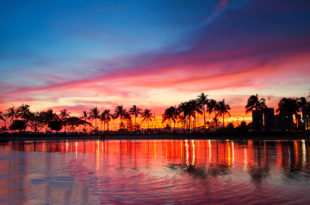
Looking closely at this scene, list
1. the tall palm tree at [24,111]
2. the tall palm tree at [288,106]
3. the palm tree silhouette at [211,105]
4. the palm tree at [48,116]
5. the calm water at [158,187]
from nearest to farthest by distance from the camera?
the calm water at [158,187] < the tall palm tree at [288,106] < the palm tree silhouette at [211,105] < the tall palm tree at [24,111] < the palm tree at [48,116]

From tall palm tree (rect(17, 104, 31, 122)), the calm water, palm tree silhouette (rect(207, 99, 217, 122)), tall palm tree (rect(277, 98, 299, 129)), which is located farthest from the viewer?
tall palm tree (rect(17, 104, 31, 122))

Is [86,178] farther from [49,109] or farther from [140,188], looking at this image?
[49,109]

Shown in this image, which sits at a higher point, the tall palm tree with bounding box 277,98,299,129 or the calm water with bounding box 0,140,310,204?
the tall palm tree with bounding box 277,98,299,129

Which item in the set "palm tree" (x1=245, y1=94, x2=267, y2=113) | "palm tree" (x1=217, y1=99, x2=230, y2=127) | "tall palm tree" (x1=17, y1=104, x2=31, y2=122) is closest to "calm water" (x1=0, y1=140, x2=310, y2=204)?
"palm tree" (x1=245, y1=94, x2=267, y2=113)

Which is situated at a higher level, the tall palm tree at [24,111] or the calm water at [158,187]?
the tall palm tree at [24,111]

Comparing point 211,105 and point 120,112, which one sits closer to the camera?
point 211,105

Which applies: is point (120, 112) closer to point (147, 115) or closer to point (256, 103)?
point (147, 115)

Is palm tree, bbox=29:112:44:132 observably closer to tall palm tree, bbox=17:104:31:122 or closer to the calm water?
tall palm tree, bbox=17:104:31:122

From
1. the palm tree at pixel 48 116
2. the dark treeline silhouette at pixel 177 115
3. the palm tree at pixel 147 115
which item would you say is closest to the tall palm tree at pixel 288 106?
the dark treeline silhouette at pixel 177 115

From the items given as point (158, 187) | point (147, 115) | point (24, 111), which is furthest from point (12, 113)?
point (158, 187)

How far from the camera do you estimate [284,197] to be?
357 inches

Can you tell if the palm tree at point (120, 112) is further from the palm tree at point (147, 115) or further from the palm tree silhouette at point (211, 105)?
the palm tree silhouette at point (211, 105)

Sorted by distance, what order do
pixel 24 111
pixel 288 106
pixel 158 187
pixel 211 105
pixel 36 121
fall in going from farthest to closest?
pixel 36 121 → pixel 24 111 → pixel 211 105 → pixel 288 106 → pixel 158 187

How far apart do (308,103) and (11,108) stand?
395 feet
